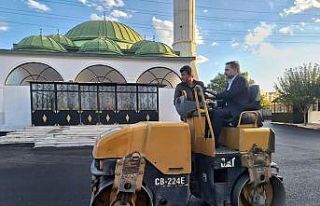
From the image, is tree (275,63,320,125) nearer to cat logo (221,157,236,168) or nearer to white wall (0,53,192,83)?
white wall (0,53,192,83)

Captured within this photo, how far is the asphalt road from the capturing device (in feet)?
18.9

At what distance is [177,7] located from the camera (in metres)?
39.3

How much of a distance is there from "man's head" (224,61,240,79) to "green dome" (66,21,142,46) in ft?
127

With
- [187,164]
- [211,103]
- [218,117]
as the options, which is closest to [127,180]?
[187,164]

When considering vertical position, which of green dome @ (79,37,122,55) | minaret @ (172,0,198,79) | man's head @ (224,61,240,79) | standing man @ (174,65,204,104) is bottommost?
standing man @ (174,65,204,104)

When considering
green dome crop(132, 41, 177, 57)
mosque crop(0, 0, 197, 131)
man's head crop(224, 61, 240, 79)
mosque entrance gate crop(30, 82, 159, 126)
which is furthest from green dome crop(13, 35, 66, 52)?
man's head crop(224, 61, 240, 79)

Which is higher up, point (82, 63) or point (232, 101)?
point (82, 63)

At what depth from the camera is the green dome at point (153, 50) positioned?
33.2 metres

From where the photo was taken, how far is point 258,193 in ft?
15.0

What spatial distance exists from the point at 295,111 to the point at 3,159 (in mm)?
32365

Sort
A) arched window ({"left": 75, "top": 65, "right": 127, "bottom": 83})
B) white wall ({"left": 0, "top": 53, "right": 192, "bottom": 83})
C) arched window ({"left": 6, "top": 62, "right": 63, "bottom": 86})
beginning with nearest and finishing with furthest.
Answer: white wall ({"left": 0, "top": 53, "right": 192, "bottom": 83}) → arched window ({"left": 6, "top": 62, "right": 63, "bottom": 86}) → arched window ({"left": 75, "top": 65, "right": 127, "bottom": 83})

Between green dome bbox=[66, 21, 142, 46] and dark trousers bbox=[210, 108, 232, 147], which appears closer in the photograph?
dark trousers bbox=[210, 108, 232, 147]

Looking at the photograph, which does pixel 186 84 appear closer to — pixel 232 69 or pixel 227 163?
pixel 232 69

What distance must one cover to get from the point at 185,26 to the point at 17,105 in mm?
22572
